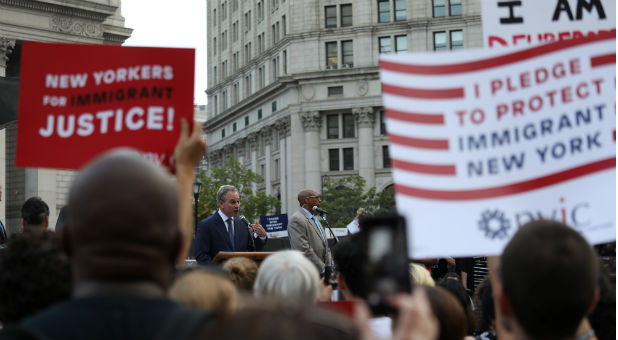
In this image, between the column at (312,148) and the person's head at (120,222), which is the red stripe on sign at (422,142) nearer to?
the person's head at (120,222)

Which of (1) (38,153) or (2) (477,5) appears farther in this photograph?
(2) (477,5)

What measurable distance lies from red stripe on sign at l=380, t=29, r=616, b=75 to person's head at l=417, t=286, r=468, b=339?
3.41 ft

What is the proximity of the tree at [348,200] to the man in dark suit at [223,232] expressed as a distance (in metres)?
49.0

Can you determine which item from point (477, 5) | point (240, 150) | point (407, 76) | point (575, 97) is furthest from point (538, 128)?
point (240, 150)

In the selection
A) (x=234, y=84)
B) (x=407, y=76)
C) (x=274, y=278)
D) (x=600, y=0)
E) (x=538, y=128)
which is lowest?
(x=274, y=278)

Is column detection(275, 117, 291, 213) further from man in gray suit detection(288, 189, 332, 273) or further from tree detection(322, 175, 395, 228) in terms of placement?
man in gray suit detection(288, 189, 332, 273)

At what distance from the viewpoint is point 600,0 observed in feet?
17.2

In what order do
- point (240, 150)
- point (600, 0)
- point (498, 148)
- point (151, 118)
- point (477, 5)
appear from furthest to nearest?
point (240, 150) < point (477, 5) < point (600, 0) < point (151, 118) < point (498, 148)

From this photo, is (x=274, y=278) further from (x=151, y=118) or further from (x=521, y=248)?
(x=521, y=248)

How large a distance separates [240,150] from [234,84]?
7274 millimetres

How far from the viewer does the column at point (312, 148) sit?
69.9m

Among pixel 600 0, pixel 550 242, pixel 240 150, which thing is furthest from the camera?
pixel 240 150

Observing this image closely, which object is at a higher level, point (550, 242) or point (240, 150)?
point (240, 150)

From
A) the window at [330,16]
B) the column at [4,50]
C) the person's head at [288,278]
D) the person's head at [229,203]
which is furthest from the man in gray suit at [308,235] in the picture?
the window at [330,16]
